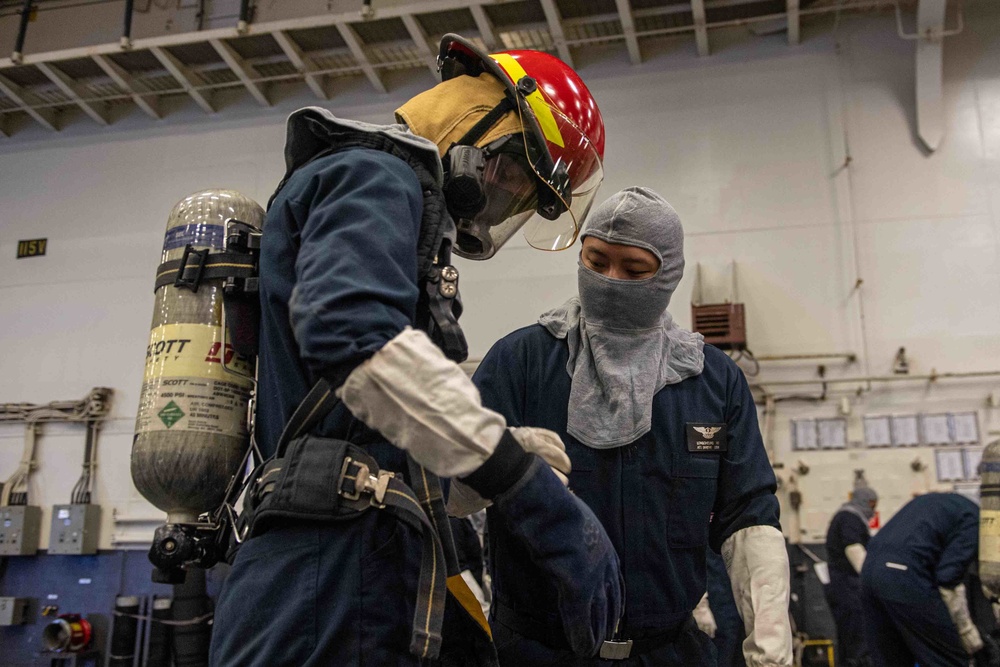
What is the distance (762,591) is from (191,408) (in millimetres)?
1486

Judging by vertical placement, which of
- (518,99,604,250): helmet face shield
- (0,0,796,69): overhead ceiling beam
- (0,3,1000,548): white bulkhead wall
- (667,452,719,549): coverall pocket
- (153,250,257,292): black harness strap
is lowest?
(667,452,719,549): coverall pocket

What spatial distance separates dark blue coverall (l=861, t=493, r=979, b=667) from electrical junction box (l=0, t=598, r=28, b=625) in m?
7.51

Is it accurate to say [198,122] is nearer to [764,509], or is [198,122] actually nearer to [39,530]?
[39,530]

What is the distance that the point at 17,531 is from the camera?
7.98m

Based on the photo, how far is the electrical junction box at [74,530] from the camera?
782 centimetres

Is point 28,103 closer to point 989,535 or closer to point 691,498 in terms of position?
point 691,498

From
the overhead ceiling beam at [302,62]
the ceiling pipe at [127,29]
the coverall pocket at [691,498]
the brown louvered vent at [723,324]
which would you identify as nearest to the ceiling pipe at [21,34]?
the ceiling pipe at [127,29]

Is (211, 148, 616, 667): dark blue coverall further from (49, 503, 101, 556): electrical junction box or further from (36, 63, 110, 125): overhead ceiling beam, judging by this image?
(36, 63, 110, 125): overhead ceiling beam

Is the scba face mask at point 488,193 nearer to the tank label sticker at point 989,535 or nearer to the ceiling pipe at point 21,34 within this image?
the tank label sticker at point 989,535

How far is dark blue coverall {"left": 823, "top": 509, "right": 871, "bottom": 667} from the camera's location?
6.18 metres

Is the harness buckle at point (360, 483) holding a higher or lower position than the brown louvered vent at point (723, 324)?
lower

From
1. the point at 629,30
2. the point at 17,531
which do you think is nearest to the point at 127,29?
the point at 629,30

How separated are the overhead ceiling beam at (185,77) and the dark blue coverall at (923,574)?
291 inches

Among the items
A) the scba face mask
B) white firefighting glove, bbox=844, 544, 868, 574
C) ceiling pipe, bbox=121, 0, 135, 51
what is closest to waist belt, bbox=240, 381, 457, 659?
the scba face mask
